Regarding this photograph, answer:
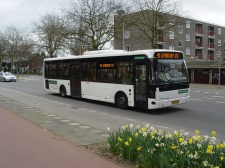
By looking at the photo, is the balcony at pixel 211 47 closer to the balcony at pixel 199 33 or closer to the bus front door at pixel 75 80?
the balcony at pixel 199 33

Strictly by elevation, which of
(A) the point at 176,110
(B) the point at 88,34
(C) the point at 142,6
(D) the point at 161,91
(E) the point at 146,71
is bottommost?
(A) the point at 176,110

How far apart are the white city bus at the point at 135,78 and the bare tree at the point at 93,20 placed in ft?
65.4

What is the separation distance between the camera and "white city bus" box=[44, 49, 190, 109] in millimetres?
11383

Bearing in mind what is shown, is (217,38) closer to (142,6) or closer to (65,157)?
(142,6)

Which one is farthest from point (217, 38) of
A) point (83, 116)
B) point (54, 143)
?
point (54, 143)

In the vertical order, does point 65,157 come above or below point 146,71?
below

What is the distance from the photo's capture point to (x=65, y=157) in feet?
17.2

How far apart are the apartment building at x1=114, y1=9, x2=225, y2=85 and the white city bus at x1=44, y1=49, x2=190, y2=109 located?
73.5ft

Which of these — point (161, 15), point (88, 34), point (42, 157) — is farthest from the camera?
point (88, 34)

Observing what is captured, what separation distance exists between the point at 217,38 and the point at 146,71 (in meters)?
59.3

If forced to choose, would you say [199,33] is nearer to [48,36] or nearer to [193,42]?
[193,42]

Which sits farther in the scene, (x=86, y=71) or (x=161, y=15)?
(x=161, y=15)

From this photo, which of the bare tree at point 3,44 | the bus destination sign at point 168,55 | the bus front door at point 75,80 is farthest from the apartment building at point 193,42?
the bare tree at point 3,44

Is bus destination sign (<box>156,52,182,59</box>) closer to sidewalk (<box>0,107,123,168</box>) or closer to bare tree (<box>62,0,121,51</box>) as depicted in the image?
sidewalk (<box>0,107,123,168</box>)
